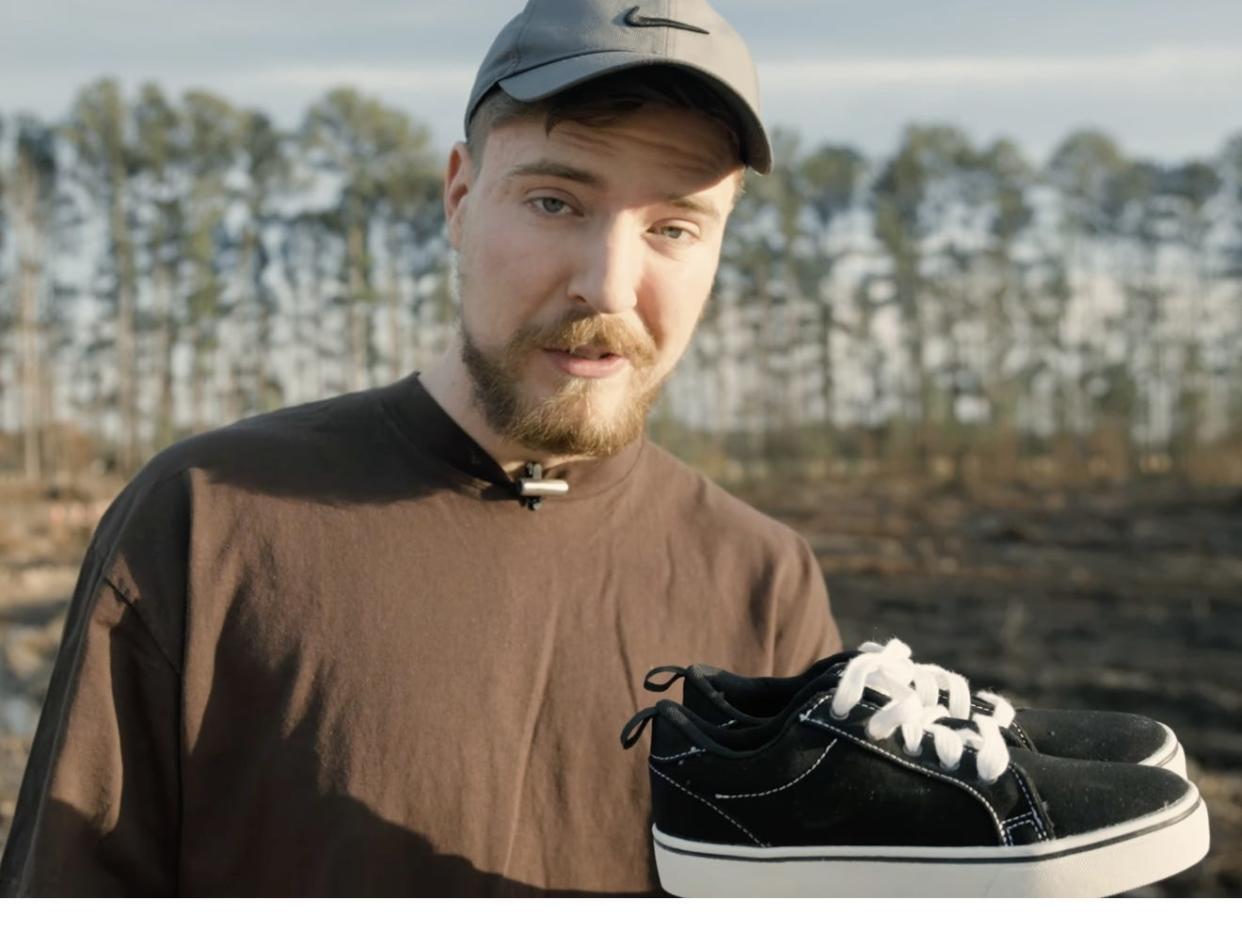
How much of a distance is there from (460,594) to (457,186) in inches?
25.6

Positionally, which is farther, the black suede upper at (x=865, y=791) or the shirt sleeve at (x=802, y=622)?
the shirt sleeve at (x=802, y=622)

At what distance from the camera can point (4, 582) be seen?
1994 centimetres

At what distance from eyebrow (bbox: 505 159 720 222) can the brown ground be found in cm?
534

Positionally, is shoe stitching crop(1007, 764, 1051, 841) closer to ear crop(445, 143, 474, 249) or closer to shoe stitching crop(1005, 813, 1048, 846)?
shoe stitching crop(1005, 813, 1048, 846)

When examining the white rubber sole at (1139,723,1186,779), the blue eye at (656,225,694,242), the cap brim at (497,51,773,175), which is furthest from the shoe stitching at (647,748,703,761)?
the cap brim at (497,51,773,175)

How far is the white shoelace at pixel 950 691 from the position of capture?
4.87 feet

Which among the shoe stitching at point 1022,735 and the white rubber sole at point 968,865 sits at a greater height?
the shoe stitching at point 1022,735

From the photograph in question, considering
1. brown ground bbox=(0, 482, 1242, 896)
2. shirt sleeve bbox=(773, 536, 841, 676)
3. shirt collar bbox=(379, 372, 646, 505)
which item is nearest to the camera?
shirt collar bbox=(379, 372, 646, 505)

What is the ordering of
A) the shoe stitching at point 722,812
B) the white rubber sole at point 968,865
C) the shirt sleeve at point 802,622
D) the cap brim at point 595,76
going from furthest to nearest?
the shirt sleeve at point 802,622, the cap brim at point 595,76, the shoe stitching at point 722,812, the white rubber sole at point 968,865

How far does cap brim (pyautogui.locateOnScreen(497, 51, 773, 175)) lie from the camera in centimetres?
169

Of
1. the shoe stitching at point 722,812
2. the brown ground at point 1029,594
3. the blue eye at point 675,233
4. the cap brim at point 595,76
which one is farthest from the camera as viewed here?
the brown ground at point 1029,594

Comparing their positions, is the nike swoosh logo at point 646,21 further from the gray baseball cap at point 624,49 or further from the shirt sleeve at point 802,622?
the shirt sleeve at point 802,622

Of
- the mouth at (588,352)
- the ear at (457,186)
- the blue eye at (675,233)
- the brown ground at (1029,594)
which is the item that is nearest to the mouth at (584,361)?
the mouth at (588,352)

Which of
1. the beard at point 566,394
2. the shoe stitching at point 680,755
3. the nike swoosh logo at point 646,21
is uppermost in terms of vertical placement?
the nike swoosh logo at point 646,21
